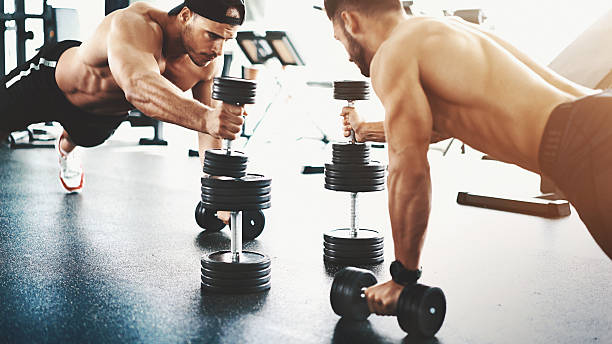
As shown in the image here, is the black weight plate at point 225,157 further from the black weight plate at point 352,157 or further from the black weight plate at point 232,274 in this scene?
the black weight plate at point 352,157

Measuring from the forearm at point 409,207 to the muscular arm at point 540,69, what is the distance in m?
0.34

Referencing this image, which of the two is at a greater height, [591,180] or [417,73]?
[417,73]

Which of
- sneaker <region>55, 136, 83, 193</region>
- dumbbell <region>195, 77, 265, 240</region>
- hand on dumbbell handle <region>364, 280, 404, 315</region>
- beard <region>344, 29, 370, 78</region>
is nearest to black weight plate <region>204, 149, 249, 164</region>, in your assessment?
dumbbell <region>195, 77, 265, 240</region>

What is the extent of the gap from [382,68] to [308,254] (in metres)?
1.05

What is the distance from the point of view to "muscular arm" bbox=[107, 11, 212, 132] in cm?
190

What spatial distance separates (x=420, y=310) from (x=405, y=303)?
4 centimetres

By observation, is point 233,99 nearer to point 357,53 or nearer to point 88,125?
point 357,53

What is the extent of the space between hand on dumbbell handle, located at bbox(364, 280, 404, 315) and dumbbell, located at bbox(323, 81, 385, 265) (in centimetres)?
61

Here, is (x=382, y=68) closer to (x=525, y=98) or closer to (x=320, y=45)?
(x=525, y=98)

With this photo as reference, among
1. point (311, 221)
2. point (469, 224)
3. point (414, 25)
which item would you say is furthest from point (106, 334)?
point (469, 224)

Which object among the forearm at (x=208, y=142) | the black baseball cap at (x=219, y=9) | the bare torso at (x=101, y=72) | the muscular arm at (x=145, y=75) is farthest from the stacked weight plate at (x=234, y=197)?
the forearm at (x=208, y=142)

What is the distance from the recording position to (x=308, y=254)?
232 centimetres

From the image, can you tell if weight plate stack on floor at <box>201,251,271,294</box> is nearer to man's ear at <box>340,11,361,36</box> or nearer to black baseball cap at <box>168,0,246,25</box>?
man's ear at <box>340,11,361,36</box>

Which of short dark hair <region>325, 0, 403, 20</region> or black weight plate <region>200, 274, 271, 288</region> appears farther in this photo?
black weight plate <region>200, 274, 271, 288</region>
